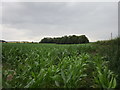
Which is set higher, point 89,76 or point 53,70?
point 53,70

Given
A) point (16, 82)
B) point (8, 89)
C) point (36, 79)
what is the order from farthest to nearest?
point (16, 82)
point (36, 79)
point (8, 89)

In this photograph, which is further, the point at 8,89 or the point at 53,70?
the point at 53,70

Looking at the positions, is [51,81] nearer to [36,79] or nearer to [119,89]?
[36,79]

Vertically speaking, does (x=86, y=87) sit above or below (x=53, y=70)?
below

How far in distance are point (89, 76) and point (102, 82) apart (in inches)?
57.9

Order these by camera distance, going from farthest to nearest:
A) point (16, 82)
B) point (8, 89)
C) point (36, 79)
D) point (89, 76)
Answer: point (89, 76) < point (16, 82) < point (36, 79) < point (8, 89)

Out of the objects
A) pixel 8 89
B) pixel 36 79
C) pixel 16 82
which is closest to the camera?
pixel 8 89

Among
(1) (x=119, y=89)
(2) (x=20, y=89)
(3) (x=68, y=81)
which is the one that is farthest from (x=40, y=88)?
(1) (x=119, y=89)

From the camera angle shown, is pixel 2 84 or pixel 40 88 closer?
pixel 40 88

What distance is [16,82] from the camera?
3125 millimetres

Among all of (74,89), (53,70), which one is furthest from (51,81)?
(74,89)

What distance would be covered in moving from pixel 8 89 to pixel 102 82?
1746 mm

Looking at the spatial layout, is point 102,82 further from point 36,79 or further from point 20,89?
point 20,89

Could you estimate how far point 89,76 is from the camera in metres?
4.12
